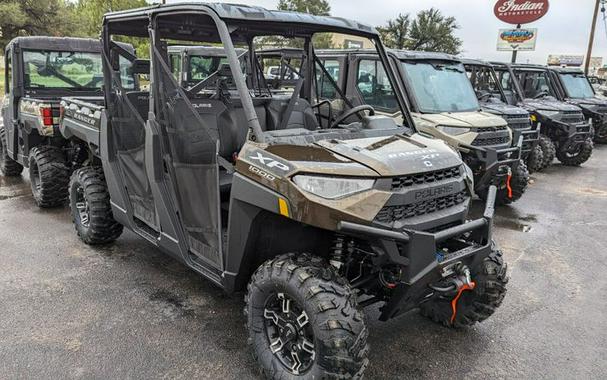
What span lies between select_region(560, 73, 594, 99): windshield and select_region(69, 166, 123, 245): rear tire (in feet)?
40.9

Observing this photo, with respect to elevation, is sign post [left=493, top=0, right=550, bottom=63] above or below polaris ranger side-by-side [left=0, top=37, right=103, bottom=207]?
above

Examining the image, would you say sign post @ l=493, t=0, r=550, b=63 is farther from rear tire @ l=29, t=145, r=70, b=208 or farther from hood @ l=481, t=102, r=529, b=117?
rear tire @ l=29, t=145, r=70, b=208

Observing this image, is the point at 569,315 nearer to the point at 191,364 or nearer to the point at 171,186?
the point at 191,364

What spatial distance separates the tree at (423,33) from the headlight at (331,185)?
21615 millimetres

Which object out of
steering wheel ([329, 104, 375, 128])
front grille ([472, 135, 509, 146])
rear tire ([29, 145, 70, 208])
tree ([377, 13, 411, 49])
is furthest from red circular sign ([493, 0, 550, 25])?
rear tire ([29, 145, 70, 208])

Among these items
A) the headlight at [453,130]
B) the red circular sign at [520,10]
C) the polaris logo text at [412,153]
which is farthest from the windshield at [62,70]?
the red circular sign at [520,10]

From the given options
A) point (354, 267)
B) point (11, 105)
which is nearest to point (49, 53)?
point (11, 105)

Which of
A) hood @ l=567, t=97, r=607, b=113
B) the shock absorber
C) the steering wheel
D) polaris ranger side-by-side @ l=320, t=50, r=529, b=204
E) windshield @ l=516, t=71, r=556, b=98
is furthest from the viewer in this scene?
hood @ l=567, t=97, r=607, b=113

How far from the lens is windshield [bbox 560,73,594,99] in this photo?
1324cm

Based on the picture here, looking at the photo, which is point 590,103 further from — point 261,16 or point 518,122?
point 261,16

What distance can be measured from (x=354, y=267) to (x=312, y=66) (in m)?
1.98

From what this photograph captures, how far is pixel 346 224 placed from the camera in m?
2.50

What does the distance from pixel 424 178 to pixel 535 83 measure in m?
11.5

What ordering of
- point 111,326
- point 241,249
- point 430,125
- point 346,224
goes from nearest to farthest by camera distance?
point 346,224
point 241,249
point 111,326
point 430,125
